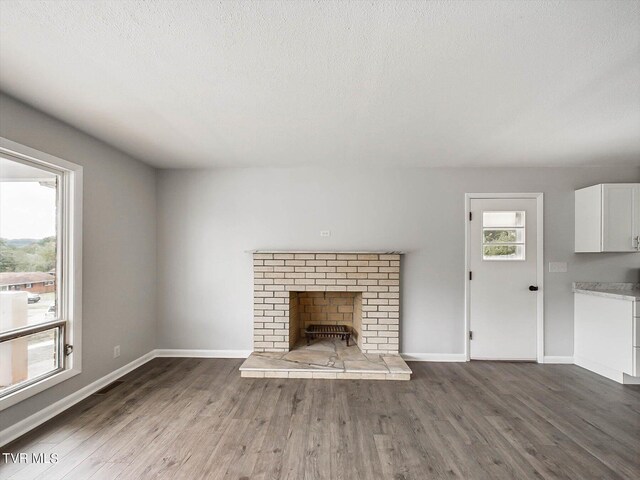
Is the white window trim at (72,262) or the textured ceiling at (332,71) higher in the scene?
the textured ceiling at (332,71)

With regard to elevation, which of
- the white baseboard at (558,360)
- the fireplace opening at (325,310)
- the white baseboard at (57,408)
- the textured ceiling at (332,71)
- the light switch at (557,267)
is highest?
the textured ceiling at (332,71)

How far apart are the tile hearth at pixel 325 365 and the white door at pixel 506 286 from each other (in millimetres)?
1215

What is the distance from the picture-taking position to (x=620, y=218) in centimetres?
367

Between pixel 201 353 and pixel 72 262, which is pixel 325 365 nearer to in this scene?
pixel 201 353

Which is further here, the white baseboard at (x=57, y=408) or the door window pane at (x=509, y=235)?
the door window pane at (x=509, y=235)

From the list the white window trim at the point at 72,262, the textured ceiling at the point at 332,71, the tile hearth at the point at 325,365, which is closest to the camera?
the textured ceiling at the point at 332,71

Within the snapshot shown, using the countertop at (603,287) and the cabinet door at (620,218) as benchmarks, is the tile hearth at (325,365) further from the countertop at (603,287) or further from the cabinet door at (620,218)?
the cabinet door at (620,218)

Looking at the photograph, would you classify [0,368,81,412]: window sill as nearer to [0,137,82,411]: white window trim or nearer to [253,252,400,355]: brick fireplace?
[0,137,82,411]: white window trim

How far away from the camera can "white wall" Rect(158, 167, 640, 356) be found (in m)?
4.08

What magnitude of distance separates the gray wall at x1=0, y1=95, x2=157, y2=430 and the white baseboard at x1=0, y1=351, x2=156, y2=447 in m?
0.04

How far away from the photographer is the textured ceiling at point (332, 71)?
1.46 metres

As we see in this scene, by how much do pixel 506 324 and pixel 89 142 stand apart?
16.7 feet

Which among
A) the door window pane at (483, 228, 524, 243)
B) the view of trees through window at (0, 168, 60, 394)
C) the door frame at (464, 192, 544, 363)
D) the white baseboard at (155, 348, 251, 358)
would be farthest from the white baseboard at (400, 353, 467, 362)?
the view of trees through window at (0, 168, 60, 394)

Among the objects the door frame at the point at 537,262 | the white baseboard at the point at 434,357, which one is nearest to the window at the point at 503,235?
the door frame at the point at 537,262
